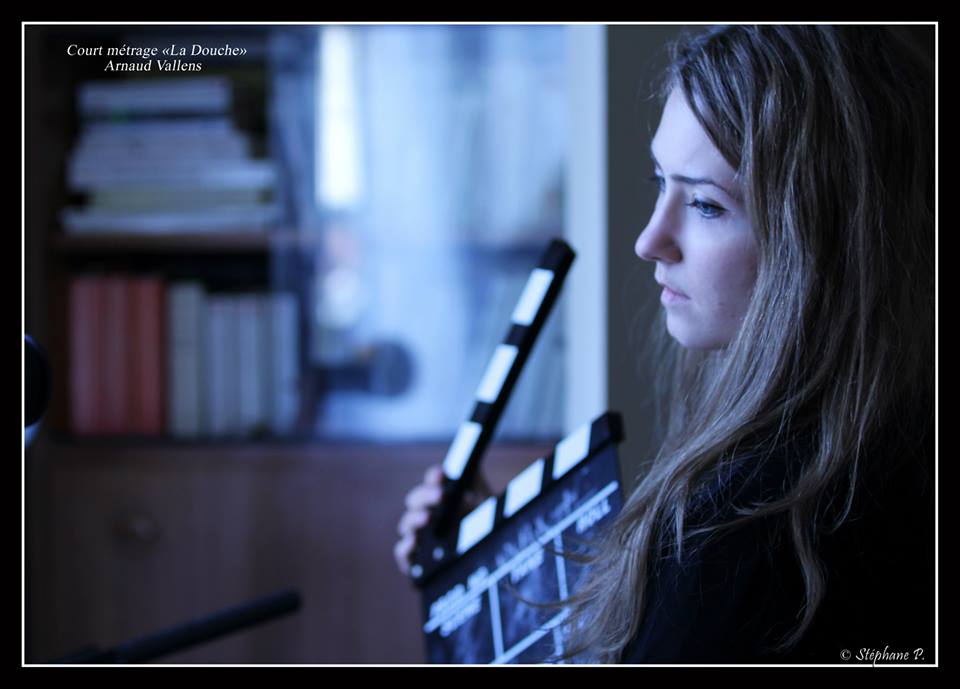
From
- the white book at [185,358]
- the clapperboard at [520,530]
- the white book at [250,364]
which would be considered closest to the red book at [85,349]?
the white book at [185,358]

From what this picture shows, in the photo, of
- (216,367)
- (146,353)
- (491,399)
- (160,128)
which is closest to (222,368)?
(216,367)

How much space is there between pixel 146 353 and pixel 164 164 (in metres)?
0.28

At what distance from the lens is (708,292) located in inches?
23.6

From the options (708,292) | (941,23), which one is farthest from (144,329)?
(941,23)

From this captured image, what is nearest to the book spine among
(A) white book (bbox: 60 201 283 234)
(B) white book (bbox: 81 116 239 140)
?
(A) white book (bbox: 60 201 283 234)

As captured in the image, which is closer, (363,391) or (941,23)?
(941,23)

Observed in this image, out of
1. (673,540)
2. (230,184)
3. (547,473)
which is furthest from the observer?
(230,184)

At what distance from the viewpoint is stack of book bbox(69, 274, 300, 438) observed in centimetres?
135

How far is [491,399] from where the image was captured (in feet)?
2.17

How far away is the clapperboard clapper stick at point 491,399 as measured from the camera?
0.63 meters

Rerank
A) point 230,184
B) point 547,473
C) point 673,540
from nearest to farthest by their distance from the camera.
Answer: point 673,540, point 547,473, point 230,184

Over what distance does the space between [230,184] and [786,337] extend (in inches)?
39.0

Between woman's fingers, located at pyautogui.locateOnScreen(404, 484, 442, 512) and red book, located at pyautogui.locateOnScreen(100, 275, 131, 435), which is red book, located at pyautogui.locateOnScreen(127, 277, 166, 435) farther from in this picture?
woman's fingers, located at pyautogui.locateOnScreen(404, 484, 442, 512)
